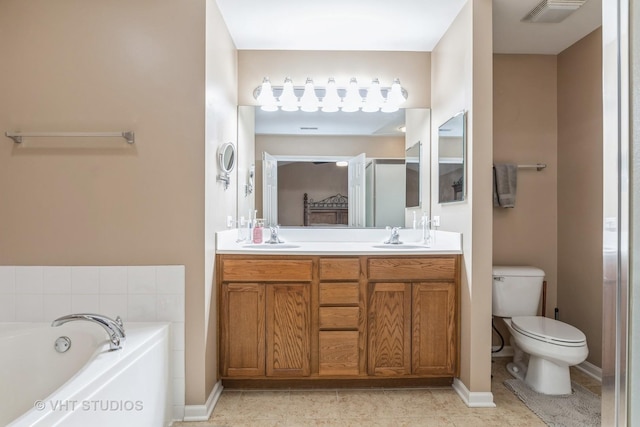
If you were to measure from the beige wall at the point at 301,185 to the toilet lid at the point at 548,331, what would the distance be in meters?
1.52

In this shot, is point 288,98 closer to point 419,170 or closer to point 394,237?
point 419,170

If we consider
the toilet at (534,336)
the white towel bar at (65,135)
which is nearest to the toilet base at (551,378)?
the toilet at (534,336)

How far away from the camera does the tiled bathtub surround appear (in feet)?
6.86

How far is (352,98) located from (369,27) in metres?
0.53

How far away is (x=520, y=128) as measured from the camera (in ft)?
9.85

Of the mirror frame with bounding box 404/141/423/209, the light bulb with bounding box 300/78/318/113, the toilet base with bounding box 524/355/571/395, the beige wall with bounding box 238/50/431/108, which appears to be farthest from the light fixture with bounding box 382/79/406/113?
the toilet base with bounding box 524/355/571/395

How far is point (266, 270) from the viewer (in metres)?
2.36

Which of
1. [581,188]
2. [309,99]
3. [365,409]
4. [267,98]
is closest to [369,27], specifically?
[309,99]

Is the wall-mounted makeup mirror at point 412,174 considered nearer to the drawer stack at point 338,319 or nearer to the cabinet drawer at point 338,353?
→ the drawer stack at point 338,319

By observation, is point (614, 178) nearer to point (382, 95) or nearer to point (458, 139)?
point (458, 139)

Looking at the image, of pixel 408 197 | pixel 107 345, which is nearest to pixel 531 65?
pixel 408 197

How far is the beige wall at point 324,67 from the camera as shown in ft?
9.71

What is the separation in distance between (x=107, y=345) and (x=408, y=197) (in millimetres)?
2247

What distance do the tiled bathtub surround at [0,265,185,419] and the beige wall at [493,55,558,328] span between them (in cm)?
235
